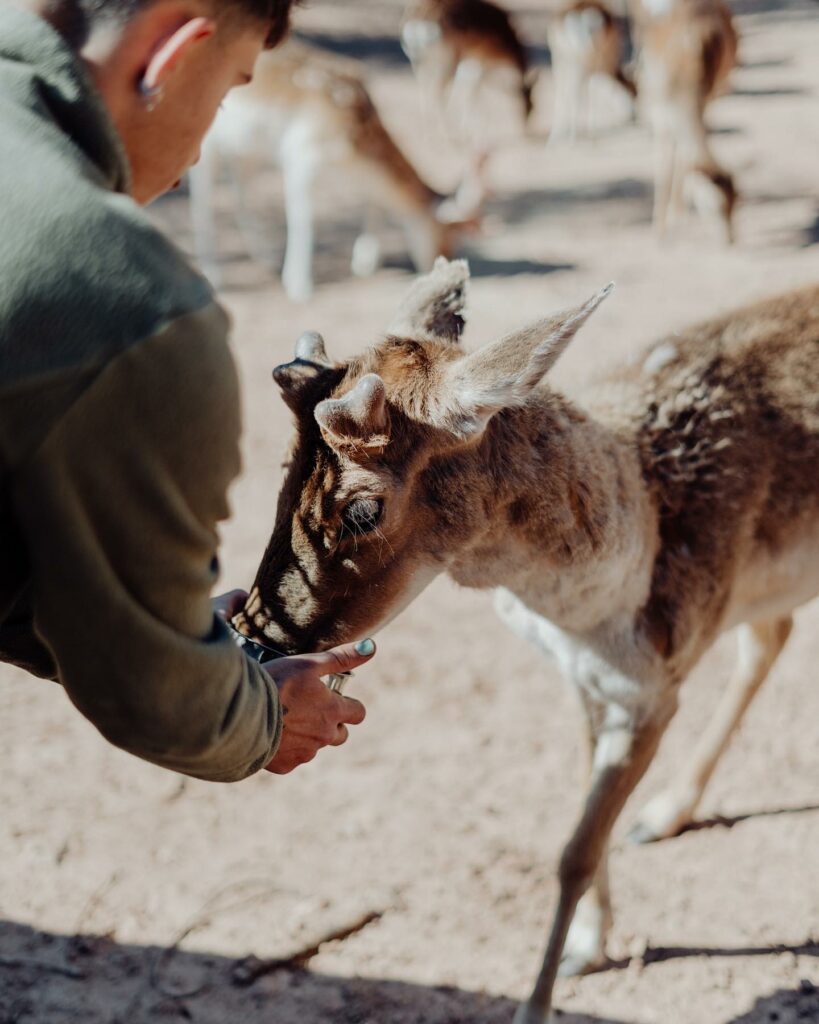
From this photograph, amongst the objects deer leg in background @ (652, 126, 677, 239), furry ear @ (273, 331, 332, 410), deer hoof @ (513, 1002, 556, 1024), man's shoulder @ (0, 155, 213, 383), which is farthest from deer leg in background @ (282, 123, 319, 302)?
man's shoulder @ (0, 155, 213, 383)

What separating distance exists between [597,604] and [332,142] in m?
6.98

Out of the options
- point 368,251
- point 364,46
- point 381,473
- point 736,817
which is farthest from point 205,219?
point 364,46

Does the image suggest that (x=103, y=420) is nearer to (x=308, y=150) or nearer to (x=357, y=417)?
(x=357, y=417)

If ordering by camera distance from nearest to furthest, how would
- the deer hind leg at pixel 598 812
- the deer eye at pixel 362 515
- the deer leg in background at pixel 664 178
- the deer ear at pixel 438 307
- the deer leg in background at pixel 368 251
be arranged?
1. the deer eye at pixel 362 515
2. the deer ear at pixel 438 307
3. the deer hind leg at pixel 598 812
4. the deer leg in background at pixel 368 251
5. the deer leg in background at pixel 664 178

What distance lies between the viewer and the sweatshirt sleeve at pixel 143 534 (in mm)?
1295

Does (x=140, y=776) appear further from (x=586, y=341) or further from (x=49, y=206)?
(x=586, y=341)

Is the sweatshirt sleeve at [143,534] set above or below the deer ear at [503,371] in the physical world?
above

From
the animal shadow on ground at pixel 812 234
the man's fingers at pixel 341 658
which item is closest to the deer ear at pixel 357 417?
the man's fingers at pixel 341 658

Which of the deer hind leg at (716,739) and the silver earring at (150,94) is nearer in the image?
the silver earring at (150,94)

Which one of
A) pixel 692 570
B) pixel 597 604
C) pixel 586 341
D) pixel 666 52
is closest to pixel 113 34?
pixel 597 604

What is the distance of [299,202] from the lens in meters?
9.08

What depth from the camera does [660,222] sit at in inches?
401

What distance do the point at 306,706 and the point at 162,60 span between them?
106 centimetres

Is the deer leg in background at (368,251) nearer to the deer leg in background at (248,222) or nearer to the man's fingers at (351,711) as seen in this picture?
the deer leg in background at (248,222)
